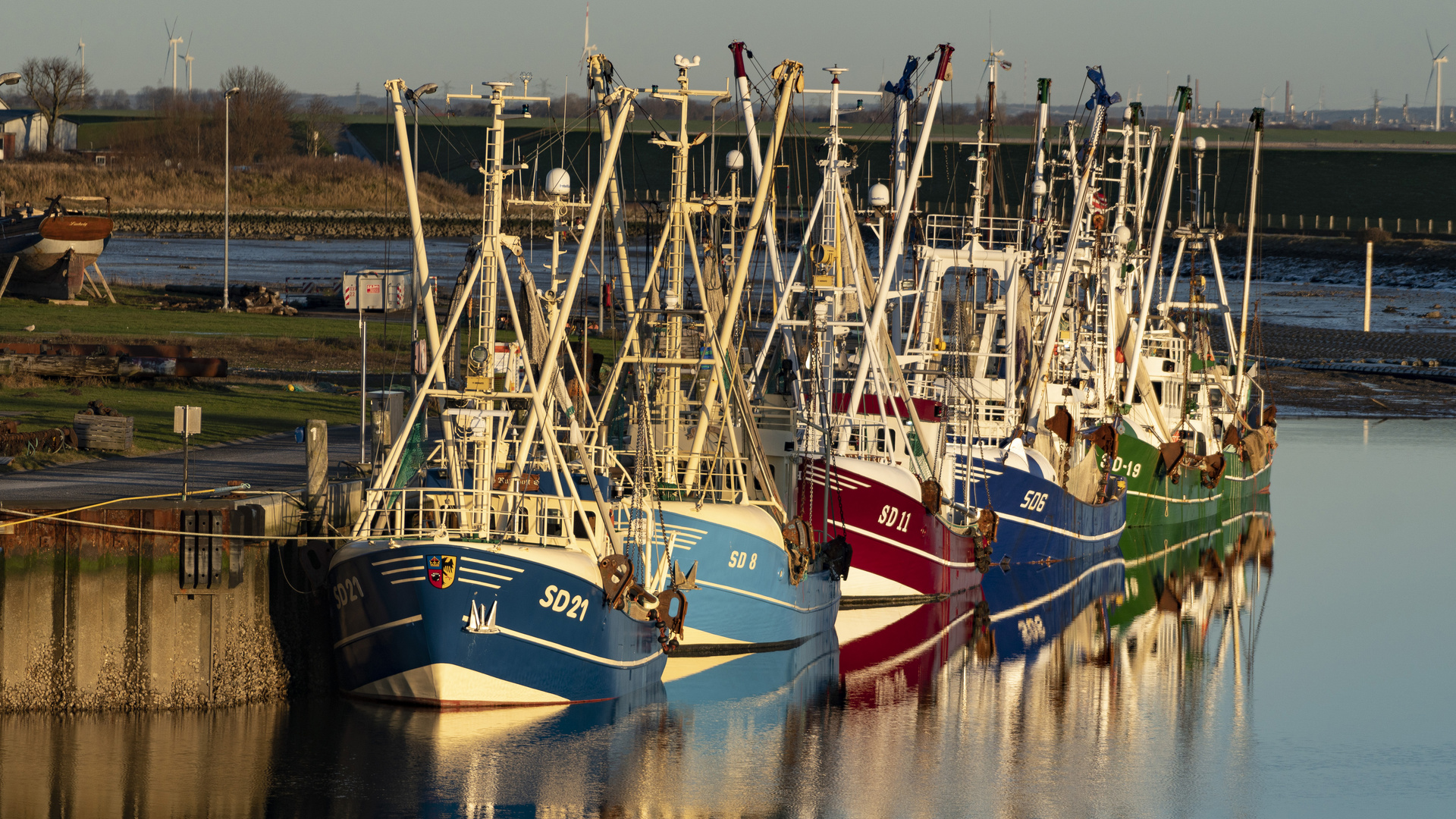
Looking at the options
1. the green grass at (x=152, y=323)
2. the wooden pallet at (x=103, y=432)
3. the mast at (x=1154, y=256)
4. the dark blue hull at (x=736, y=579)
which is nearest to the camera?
the dark blue hull at (x=736, y=579)

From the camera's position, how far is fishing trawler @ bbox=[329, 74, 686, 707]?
73.4 ft

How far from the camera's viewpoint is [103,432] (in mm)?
30844

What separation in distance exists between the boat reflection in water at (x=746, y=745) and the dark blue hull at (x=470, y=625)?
0.39 metres

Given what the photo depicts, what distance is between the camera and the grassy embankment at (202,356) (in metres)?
35.8

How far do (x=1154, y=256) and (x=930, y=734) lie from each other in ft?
77.1

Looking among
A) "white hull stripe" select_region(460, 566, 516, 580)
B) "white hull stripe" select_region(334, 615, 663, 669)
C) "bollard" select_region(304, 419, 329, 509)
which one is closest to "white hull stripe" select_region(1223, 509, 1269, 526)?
"white hull stripe" select_region(334, 615, 663, 669)

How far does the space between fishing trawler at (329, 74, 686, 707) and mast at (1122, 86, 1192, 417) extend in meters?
21.8

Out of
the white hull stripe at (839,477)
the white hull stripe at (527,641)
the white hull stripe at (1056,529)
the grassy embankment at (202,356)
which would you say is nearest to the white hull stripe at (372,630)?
the white hull stripe at (527,641)

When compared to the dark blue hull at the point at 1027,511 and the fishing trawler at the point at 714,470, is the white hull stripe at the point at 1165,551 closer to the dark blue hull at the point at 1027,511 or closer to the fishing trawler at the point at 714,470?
the dark blue hull at the point at 1027,511

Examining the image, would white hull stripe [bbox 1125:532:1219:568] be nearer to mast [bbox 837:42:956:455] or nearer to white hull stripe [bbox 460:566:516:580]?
mast [bbox 837:42:956:455]

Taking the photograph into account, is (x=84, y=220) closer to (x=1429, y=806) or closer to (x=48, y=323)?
(x=48, y=323)

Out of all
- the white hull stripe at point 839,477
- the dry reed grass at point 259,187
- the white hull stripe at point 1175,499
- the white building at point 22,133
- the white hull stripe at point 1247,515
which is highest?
the white building at point 22,133

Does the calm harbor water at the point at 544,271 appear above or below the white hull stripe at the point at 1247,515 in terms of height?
above

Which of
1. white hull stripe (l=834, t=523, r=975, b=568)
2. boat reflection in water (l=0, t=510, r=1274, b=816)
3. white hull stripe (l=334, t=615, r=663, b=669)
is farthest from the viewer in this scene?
white hull stripe (l=834, t=523, r=975, b=568)
